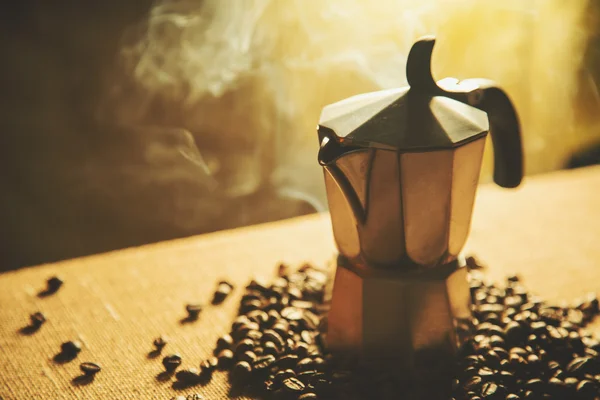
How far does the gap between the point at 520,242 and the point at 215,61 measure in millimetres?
936

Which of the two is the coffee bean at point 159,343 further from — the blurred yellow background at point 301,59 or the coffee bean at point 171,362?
the blurred yellow background at point 301,59

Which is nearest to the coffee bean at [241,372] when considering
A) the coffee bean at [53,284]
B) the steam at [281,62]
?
the coffee bean at [53,284]

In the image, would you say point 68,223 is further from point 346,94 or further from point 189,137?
point 346,94

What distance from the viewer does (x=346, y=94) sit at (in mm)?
1835

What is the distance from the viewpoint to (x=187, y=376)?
89 centimetres

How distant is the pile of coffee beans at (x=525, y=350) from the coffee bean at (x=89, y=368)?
54 cm

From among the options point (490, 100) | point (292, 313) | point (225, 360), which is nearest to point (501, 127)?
point (490, 100)

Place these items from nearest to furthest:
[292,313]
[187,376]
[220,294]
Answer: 1. [187,376]
2. [292,313]
3. [220,294]

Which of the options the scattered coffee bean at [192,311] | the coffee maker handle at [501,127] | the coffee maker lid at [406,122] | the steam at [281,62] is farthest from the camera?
the steam at [281,62]

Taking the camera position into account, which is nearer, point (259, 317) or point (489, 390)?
point (489, 390)

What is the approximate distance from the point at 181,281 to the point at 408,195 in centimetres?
60

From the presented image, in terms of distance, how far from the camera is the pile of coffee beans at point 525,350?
847mm

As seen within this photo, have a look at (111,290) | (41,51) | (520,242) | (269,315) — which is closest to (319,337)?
(269,315)

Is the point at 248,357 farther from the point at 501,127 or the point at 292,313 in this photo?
the point at 501,127
